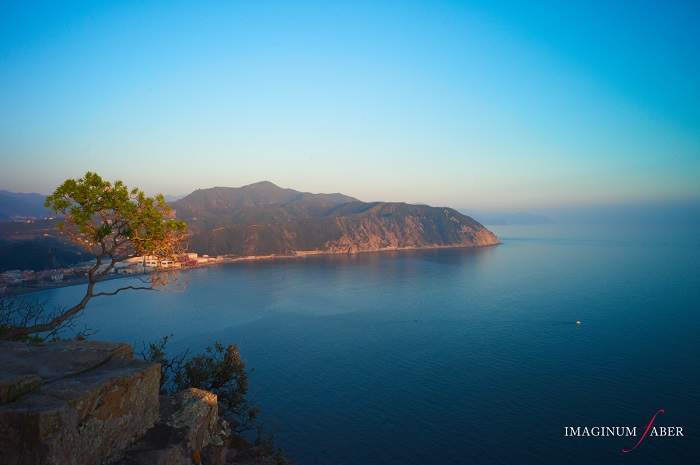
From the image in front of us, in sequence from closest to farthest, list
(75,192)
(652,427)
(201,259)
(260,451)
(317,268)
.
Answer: (75,192), (260,451), (652,427), (317,268), (201,259)

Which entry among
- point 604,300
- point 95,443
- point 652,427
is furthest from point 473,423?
point 604,300

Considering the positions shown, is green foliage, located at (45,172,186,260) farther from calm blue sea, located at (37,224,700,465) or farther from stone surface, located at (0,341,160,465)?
calm blue sea, located at (37,224,700,465)

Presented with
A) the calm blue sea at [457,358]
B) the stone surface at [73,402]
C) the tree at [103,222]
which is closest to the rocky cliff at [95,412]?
the stone surface at [73,402]

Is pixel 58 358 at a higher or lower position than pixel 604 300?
higher

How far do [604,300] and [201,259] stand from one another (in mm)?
153752

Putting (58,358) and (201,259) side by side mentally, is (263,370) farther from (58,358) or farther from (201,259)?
(201,259)

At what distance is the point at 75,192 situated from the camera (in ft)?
43.1

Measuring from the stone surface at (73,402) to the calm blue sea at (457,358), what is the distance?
24.2 metres

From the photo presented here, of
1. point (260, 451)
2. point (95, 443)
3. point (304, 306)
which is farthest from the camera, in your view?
point (304, 306)

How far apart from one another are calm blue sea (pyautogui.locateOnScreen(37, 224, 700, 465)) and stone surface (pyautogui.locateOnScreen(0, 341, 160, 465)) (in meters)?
24.2

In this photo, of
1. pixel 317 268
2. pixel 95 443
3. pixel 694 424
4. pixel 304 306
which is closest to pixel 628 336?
pixel 694 424

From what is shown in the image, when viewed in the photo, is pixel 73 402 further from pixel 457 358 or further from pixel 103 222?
pixel 457 358

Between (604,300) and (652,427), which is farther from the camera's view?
(604,300)

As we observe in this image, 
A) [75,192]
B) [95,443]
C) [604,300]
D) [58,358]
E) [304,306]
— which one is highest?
[75,192]
